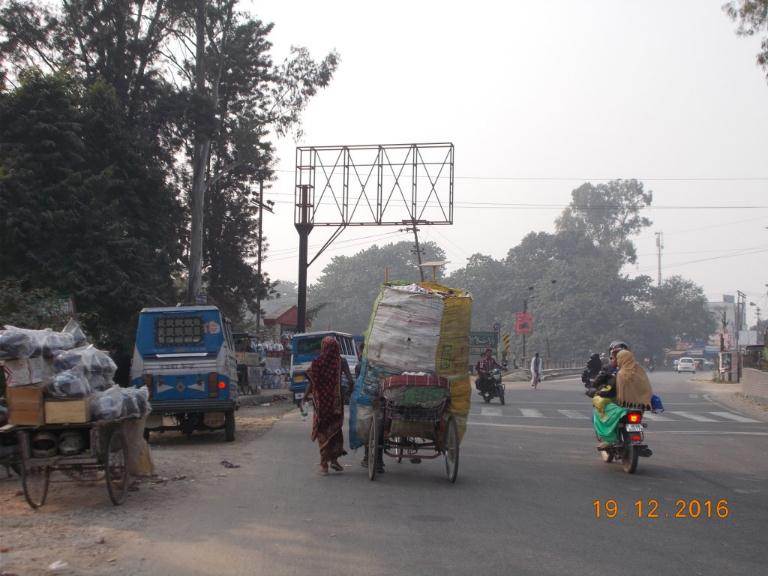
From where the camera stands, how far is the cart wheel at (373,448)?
10789 millimetres

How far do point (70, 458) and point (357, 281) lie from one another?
88.8 meters

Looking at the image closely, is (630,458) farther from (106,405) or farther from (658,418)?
(658,418)

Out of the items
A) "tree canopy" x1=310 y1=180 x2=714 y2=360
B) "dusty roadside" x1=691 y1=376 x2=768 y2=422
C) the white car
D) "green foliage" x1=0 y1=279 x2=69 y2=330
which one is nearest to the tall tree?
"tree canopy" x1=310 y1=180 x2=714 y2=360

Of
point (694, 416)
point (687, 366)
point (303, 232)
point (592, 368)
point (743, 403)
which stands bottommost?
point (687, 366)

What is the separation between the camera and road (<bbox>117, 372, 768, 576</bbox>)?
6.68m

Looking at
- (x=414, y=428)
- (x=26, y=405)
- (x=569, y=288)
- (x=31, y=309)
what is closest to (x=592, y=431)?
(x=414, y=428)

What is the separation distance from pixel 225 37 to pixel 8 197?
1367cm

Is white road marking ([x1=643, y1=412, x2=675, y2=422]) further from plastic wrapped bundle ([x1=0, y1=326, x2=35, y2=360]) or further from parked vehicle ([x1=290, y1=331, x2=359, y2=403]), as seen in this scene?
plastic wrapped bundle ([x1=0, y1=326, x2=35, y2=360])

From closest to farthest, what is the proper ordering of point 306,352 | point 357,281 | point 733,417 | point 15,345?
point 15,345 → point 733,417 → point 306,352 → point 357,281

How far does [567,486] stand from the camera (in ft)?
34.8

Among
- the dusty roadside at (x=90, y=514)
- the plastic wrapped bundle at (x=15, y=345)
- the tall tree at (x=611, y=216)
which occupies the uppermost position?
the tall tree at (x=611, y=216)

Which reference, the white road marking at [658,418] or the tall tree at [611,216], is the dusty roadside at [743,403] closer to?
the white road marking at [658,418]

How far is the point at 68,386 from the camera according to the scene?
873 centimetres
